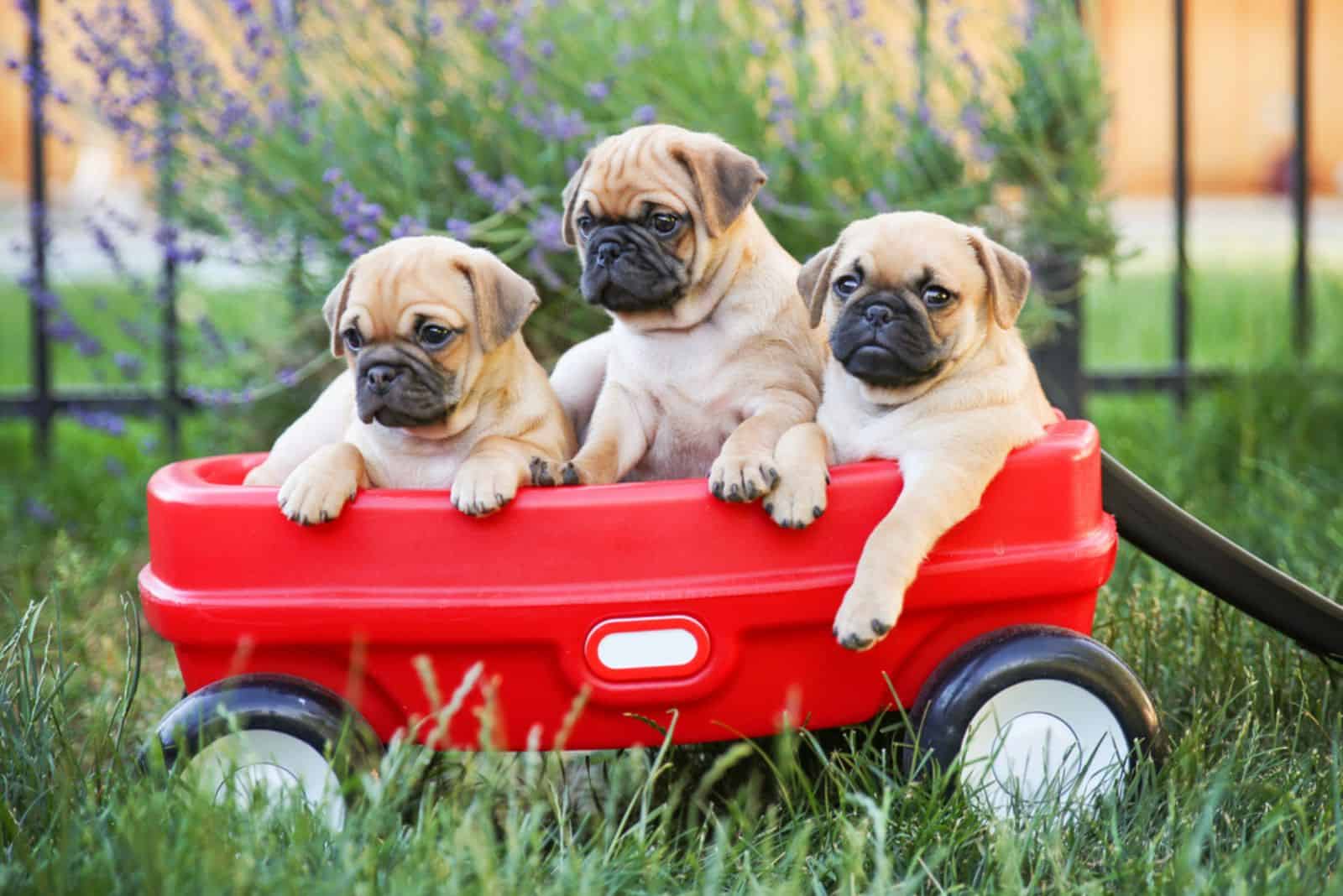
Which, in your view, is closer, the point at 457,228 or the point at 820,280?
the point at 820,280

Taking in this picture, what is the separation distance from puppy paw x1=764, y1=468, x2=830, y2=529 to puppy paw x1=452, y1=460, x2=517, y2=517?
1.34 ft

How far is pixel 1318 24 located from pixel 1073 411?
8343mm

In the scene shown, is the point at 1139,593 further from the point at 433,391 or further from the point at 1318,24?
the point at 1318,24

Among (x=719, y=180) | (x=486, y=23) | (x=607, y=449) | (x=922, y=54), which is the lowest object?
(x=607, y=449)

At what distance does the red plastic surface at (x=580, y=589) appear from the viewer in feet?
7.38

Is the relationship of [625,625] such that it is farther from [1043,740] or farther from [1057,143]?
[1057,143]

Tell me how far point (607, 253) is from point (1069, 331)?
249cm

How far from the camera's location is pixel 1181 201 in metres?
5.16

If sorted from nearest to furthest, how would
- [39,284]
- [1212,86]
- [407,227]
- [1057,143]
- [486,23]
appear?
[407,227], [486,23], [1057,143], [39,284], [1212,86]

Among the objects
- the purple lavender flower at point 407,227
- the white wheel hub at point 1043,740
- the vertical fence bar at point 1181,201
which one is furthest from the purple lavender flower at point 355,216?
the vertical fence bar at point 1181,201

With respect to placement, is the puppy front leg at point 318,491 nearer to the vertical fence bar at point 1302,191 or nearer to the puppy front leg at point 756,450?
the puppy front leg at point 756,450

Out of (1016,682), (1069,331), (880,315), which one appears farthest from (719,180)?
(1069,331)

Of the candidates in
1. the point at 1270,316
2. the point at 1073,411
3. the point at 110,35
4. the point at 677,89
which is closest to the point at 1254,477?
the point at 1073,411

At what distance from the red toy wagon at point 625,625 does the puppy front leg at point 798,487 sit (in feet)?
0.13
